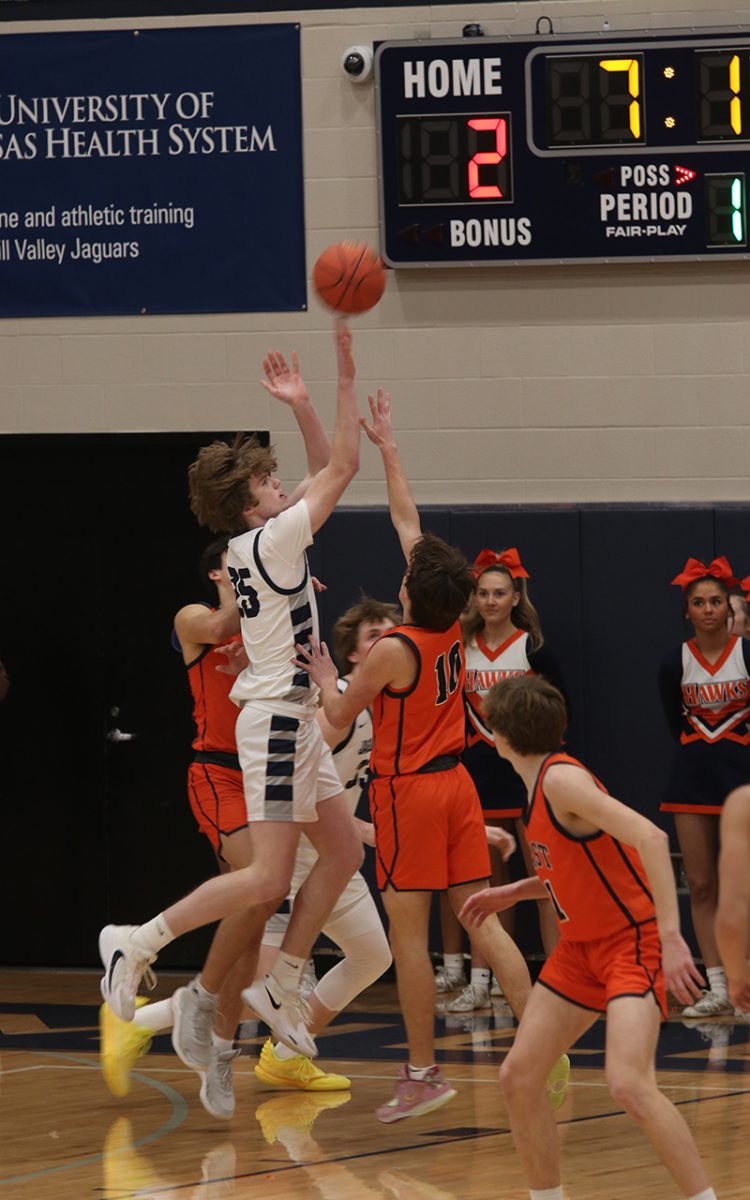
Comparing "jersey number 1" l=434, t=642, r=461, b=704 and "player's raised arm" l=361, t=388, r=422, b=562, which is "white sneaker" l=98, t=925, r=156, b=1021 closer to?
"jersey number 1" l=434, t=642, r=461, b=704

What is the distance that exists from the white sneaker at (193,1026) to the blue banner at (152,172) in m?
4.43

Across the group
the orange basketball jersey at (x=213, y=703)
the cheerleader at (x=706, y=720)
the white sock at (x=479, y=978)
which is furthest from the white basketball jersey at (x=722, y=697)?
the orange basketball jersey at (x=213, y=703)

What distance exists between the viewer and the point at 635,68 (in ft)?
29.6

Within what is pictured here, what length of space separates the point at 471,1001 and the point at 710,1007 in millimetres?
1052

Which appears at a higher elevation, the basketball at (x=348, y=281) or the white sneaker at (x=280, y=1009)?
the basketball at (x=348, y=281)

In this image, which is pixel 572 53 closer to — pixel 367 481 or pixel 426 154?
pixel 426 154

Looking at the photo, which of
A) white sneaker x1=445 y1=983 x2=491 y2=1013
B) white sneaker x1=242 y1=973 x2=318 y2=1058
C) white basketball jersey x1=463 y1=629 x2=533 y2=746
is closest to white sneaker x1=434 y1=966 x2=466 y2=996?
white sneaker x1=445 y1=983 x2=491 y2=1013

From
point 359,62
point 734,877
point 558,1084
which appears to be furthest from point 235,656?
point 359,62

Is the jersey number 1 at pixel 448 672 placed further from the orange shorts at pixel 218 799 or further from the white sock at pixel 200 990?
the white sock at pixel 200 990

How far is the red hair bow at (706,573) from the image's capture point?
849 cm

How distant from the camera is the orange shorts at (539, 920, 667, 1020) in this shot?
454 cm

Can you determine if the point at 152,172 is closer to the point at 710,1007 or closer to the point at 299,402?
the point at 299,402

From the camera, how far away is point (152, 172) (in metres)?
9.80

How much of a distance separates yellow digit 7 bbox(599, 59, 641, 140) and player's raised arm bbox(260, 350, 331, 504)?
3.25 m
